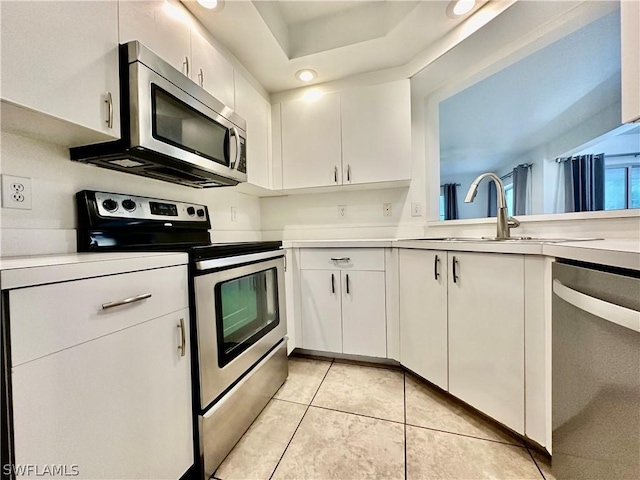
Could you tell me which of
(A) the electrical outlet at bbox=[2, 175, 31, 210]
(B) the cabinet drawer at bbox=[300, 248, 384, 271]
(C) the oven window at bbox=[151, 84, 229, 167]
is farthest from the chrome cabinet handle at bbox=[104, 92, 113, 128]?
(B) the cabinet drawer at bbox=[300, 248, 384, 271]

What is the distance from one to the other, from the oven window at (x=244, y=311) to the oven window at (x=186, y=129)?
0.69m

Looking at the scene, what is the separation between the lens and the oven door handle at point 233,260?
40.1 inches

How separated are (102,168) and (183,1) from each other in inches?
37.2

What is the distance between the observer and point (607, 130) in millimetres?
1309

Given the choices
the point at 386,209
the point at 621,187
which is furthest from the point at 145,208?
the point at 621,187

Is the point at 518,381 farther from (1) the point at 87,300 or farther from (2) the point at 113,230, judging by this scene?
(2) the point at 113,230

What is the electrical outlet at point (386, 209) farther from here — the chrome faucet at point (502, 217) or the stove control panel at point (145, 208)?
the stove control panel at point (145, 208)

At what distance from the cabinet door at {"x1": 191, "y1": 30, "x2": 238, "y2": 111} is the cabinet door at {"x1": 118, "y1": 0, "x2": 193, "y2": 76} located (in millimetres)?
52

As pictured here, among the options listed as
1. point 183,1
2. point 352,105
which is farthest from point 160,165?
point 352,105

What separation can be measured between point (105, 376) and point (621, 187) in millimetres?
2184

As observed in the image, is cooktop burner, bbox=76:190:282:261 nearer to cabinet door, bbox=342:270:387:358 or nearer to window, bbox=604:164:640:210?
cabinet door, bbox=342:270:387:358

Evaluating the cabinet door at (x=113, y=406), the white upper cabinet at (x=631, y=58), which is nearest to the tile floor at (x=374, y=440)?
the cabinet door at (x=113, y=406)

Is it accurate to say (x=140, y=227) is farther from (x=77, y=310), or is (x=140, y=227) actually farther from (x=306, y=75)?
(x=306, y=75)

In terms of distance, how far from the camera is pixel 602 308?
27.9 inches
